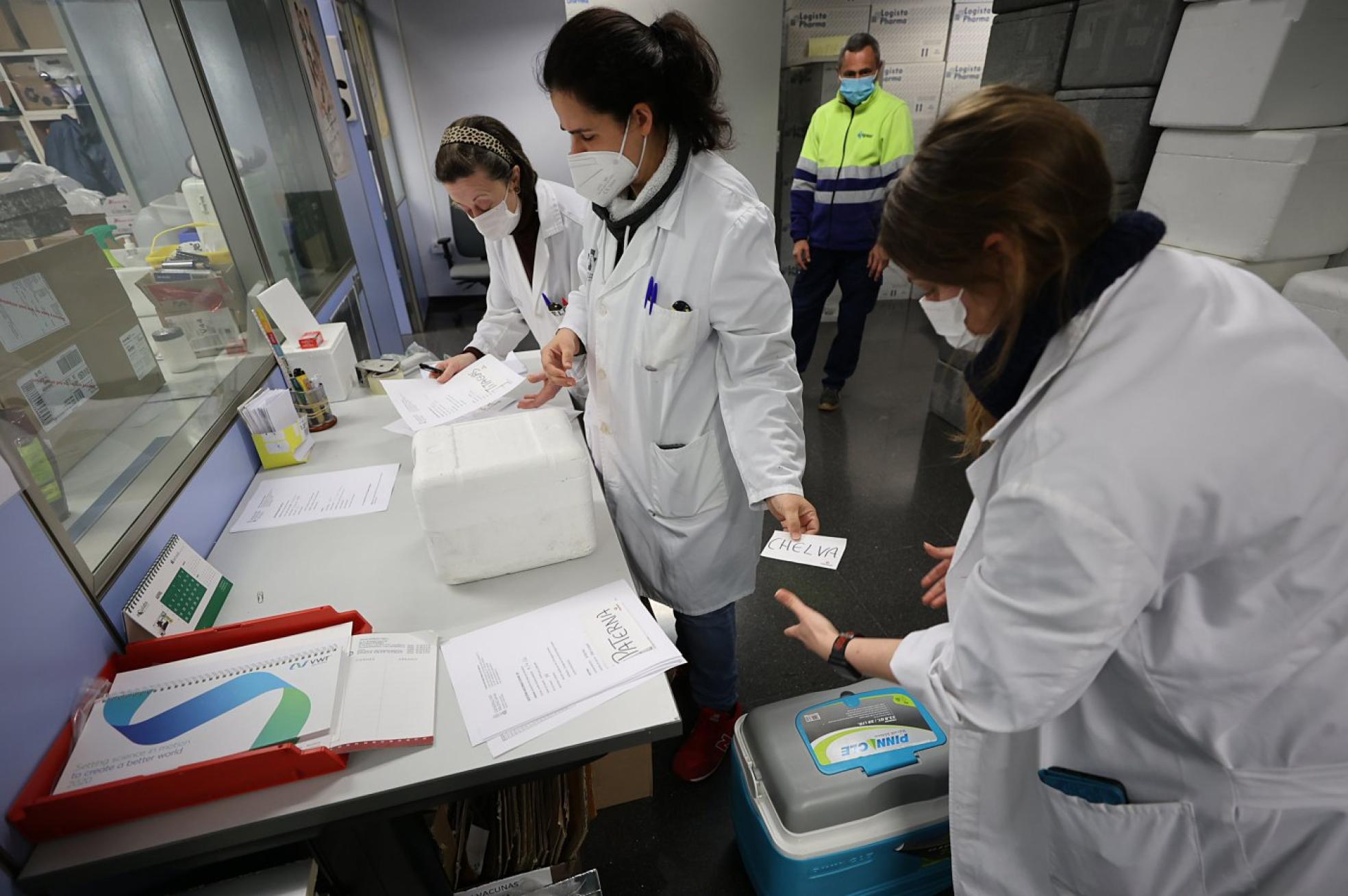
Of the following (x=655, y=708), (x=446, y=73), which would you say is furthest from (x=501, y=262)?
(x=446, y=73)

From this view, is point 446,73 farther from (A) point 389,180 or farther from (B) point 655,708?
(B) point 655,708

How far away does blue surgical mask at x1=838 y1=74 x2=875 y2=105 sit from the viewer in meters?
2.90

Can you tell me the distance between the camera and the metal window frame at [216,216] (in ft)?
3.49

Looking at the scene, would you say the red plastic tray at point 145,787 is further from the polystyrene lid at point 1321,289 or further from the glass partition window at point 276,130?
the polystyrene lid at point 1321,289

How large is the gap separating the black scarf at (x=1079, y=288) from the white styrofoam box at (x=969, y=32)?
14.7ft

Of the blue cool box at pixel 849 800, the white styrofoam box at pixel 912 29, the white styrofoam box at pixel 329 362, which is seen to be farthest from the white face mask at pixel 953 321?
the white styrofoam box at pixel 912 29

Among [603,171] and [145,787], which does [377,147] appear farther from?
[145,787]

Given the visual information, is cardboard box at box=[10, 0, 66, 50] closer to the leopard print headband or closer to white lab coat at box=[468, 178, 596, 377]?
the leopard print headband

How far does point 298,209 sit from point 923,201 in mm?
2878

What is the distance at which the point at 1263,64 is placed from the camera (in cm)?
158

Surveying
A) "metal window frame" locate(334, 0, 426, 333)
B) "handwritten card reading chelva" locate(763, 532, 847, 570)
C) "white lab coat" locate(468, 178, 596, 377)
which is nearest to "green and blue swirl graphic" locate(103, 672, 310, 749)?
"handwritten card reading chelva" locate(763, 532, 847, 570)

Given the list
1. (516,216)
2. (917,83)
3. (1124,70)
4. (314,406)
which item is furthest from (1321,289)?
(917,83)

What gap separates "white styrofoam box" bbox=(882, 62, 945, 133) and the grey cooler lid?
415cm

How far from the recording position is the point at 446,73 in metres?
4.70
